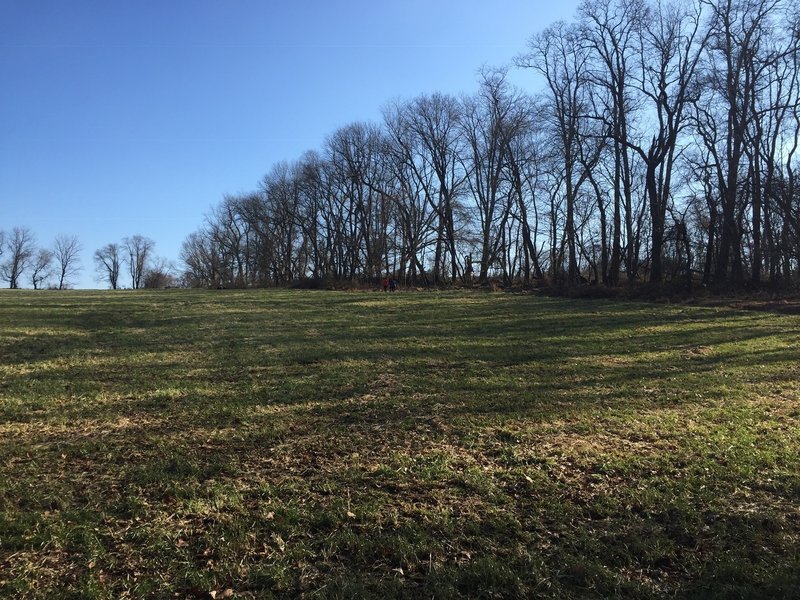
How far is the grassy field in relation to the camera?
3.58 meters

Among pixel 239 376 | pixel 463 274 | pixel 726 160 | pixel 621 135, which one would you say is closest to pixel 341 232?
pixel 463 274

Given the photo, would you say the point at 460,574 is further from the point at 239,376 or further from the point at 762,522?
the point at 239,376

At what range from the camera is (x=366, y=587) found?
342 centimetres

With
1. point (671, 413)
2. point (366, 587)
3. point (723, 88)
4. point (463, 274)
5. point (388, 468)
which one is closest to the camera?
point (366, 587)

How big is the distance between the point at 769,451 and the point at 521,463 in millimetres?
2935

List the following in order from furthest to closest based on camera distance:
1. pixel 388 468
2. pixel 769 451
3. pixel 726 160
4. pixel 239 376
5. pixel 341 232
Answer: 1. pixel 341 232
2. pixel 726 160
3. pixel 239 376
4. pixel 769 451
5. pixel 388 468

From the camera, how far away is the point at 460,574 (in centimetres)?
356

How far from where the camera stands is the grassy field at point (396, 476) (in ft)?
11.7

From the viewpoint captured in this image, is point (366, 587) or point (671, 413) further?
point (671, 413)

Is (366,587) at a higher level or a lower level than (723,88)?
lower

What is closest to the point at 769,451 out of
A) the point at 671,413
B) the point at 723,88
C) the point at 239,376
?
the point at 671,413

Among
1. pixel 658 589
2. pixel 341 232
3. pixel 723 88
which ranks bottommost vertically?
pixel 658 589

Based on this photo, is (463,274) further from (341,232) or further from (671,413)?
(671,413)

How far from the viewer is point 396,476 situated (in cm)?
527
